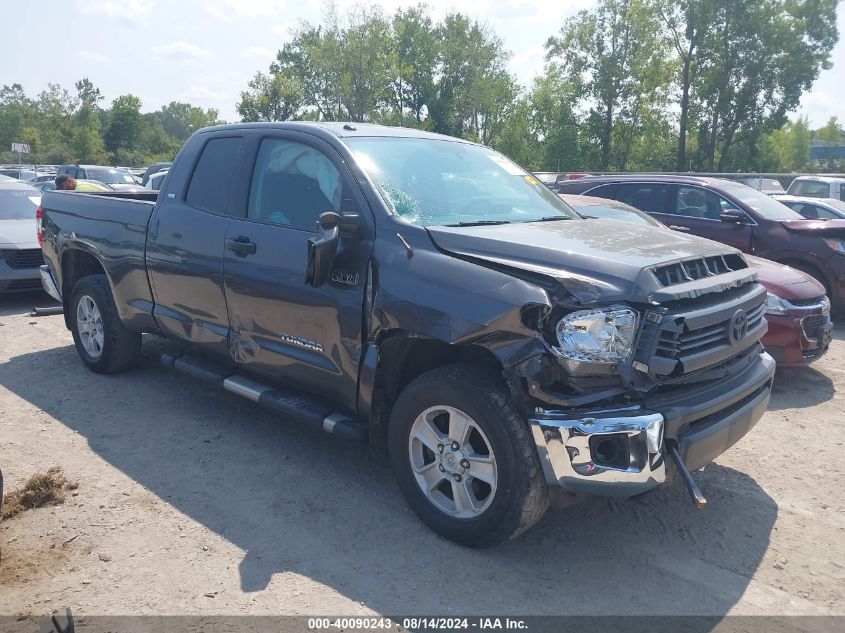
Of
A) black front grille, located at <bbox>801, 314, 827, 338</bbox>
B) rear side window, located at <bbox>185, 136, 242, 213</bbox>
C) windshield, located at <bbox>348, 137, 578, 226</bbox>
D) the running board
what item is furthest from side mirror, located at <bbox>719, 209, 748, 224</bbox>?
the running board

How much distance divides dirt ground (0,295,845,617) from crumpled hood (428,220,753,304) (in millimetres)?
1317

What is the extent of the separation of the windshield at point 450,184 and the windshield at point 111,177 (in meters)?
19.1

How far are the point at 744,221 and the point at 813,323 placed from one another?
323cm

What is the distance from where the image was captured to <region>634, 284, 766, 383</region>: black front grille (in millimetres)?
3162

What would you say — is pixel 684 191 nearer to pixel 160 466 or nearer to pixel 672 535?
pixel 672 535

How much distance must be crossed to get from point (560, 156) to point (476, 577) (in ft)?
160

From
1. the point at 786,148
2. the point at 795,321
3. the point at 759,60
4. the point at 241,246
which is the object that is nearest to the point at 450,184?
the point at 241,246

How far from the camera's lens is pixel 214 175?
5.05 metres

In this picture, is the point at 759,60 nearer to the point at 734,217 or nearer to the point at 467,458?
the point at 734,217

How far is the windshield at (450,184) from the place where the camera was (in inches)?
160

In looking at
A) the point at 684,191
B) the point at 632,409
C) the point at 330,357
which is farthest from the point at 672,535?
the point at 684,191

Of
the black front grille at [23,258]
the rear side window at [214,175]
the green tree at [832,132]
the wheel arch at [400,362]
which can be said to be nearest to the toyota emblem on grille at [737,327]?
the wheel arch at [400,362]

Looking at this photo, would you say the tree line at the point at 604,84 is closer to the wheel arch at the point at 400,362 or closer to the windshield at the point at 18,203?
the windshield at the point at 18,203

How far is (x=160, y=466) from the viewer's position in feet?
14.9
